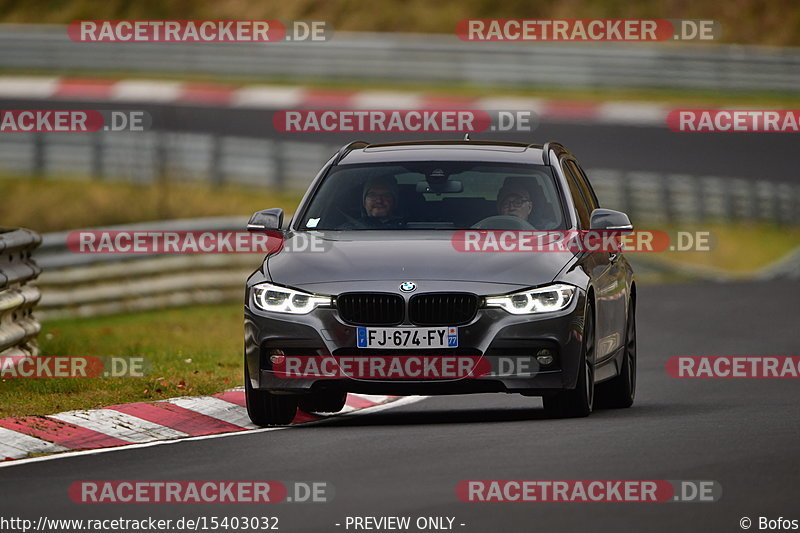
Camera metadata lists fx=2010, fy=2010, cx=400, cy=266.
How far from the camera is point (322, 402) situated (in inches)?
511

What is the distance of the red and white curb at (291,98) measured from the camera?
121 ft

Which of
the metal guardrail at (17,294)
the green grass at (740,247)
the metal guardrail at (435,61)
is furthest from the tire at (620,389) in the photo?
the metal guardrail at (435,61)

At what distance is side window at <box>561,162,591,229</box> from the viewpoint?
42.5 feet

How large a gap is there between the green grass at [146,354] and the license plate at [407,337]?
221 cm

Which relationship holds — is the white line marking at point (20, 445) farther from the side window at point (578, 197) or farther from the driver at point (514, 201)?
the side window at point (578, 197)

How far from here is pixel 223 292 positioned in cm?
2472

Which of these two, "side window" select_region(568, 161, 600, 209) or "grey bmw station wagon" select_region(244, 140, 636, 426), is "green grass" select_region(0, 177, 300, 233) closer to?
"side window" select_region(568, 161, 600, 209)

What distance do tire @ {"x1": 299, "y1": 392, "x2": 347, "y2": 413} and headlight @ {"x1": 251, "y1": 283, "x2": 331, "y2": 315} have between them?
1.13 m

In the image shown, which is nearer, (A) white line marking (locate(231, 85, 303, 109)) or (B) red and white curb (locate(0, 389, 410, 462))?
(B) red and white curb (locate(0, 389, 410, 462))

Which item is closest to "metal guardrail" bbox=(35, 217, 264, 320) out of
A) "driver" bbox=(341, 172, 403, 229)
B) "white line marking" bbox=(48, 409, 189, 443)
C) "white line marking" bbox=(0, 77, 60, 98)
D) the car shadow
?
the car shadow

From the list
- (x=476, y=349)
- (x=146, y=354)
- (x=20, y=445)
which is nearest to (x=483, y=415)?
(x=476, y=349)

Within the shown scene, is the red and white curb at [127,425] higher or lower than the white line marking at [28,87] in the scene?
lower

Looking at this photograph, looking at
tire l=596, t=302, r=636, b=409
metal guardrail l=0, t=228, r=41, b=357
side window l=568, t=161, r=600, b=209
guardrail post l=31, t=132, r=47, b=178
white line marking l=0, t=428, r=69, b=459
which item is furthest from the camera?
guardrail post l=31, t=132, r=47, b=178

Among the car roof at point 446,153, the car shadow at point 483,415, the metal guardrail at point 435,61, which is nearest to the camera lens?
the car shadow at point 483,415
